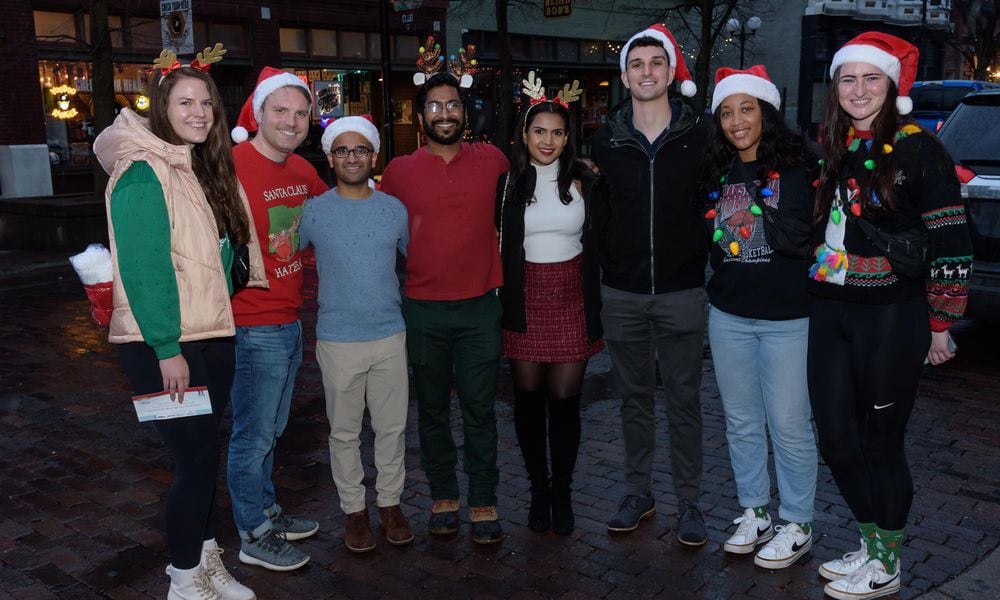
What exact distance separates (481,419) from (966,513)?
245 cm

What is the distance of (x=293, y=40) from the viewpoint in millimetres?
22359

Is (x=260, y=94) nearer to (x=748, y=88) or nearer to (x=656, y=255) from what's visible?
(x=656, y=255)

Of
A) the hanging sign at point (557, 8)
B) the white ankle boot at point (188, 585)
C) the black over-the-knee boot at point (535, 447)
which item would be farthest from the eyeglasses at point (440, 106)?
the hanging sign at point (557, 8)

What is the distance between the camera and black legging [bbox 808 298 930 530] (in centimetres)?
348

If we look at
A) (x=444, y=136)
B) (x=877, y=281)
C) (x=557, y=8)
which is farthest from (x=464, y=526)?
(x=557, y=8)

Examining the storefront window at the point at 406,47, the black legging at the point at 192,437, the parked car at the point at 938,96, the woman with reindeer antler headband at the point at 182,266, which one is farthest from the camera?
the storefront window at the point at 406,47

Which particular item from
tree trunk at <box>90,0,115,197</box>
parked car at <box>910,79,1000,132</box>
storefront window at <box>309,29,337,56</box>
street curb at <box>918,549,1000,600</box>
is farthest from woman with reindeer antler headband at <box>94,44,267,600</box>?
storefront window at <box>309,29,337,56</box>

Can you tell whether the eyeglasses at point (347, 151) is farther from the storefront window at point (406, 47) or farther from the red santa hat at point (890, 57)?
the storefront window at point (406, 47)

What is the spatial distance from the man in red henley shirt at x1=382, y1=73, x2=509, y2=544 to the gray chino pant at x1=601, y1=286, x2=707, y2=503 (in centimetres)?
59

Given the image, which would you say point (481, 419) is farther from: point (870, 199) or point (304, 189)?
point (870, 199)

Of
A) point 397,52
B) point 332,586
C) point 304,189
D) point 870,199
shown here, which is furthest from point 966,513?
point 397,52

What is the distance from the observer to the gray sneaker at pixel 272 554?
4047 millimetres

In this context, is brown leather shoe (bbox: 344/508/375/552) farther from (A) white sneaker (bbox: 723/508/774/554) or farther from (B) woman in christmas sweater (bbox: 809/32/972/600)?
(B) woman in christmas sweater (bbox: 809/32/972/600)

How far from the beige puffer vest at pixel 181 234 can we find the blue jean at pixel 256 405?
1.48ft
